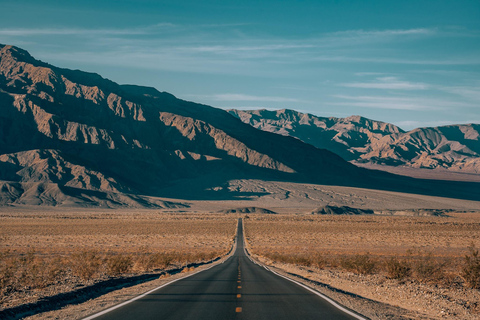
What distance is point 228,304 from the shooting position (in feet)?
42.0

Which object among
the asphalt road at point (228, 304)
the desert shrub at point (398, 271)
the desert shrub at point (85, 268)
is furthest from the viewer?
the desert shrub at point (85, 268)

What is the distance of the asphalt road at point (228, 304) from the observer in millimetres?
11000

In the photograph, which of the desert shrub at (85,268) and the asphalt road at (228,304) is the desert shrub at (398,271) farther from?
the desert shrub at (85,268)

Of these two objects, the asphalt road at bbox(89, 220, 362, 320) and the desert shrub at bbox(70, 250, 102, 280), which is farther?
the desert shrub at bbox(70, 250, 102, 280)

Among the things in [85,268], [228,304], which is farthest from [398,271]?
[85,268]

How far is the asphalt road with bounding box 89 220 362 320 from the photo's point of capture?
36.1 ft

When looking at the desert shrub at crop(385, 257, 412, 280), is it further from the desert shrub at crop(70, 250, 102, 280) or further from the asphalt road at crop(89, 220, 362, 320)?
the desert shrub at crop(70, 250, 102, 280)

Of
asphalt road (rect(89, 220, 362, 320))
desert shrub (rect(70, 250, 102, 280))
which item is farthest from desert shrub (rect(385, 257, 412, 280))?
desert shrub (rect(70, 250, 102, 280))

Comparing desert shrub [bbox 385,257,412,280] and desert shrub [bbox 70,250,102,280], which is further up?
desert shrub [bbox 385,257,412,280]

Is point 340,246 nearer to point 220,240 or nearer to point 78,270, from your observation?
point 220,240

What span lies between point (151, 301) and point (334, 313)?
16.3 feet

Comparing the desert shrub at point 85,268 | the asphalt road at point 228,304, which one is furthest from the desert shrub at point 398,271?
the desert shrub at point 85,268

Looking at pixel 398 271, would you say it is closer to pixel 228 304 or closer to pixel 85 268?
pixel 228 304

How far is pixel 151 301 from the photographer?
43.0ft
